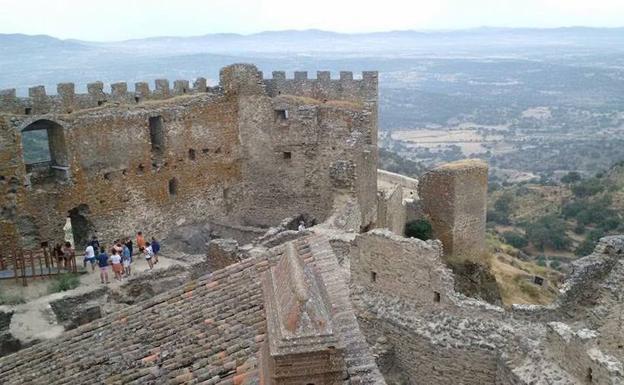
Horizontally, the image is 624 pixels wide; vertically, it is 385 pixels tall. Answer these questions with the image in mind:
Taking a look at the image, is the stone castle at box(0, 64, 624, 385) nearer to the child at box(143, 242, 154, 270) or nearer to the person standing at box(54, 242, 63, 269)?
the person standing at box(54, 242, 63, 269)

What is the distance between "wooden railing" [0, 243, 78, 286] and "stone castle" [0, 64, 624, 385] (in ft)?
1.47

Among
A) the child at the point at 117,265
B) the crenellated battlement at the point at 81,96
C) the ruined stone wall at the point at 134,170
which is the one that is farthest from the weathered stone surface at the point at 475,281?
the child at the point at 117,265

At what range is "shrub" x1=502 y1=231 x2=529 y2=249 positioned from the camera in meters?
41.2

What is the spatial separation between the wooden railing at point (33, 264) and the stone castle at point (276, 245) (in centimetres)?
45

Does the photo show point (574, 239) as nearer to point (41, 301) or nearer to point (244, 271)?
point (41, 301)

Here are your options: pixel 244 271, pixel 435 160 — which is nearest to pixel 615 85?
pixel 435 160

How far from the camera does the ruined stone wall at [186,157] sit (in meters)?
18.9

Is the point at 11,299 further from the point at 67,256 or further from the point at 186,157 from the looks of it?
the point at 186,157

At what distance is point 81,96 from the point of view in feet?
64.3

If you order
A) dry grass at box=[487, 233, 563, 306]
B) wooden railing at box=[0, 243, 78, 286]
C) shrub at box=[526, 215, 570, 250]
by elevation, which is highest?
wooden railing at box=[0, 243, 78, 286]

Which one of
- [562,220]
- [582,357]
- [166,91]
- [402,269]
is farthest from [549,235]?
[582,357]

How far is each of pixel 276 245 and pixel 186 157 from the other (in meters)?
5.74

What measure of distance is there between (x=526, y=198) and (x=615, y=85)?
459ft

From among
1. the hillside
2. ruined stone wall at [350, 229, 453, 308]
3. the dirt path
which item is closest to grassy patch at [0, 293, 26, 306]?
the dirt path
